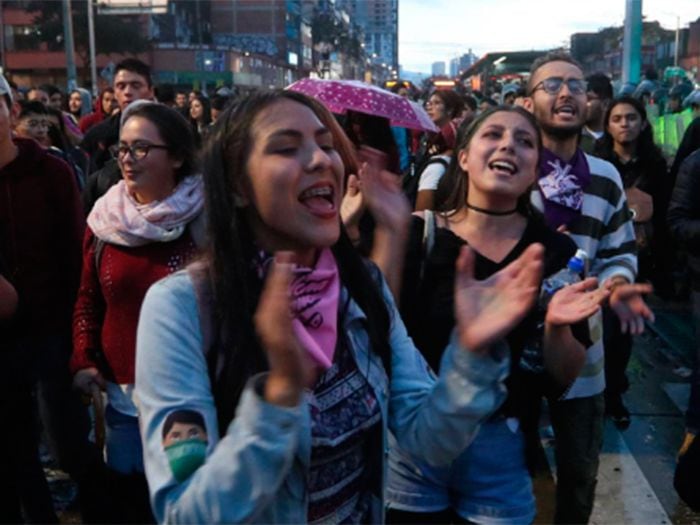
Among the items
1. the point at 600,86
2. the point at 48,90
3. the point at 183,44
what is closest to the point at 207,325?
the point at 600,86

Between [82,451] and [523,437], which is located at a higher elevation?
[523,437]

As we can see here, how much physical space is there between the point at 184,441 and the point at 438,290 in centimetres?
142

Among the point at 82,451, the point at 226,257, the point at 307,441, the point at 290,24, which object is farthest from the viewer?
the point at 290,24

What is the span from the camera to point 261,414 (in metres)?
1.43

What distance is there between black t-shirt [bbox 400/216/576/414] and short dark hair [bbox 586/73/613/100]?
609 cm

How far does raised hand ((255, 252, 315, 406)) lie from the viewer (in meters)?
1.44

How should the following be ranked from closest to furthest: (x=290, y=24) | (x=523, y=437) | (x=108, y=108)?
1. (x=523, y=437)
2. (x=108, y=108)
3. (x=290, y=24)

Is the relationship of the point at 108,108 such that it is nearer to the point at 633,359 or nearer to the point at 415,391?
the point at 633,359

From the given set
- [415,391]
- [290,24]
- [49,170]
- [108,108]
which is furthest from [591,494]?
[290,24]

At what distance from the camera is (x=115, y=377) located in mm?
3219

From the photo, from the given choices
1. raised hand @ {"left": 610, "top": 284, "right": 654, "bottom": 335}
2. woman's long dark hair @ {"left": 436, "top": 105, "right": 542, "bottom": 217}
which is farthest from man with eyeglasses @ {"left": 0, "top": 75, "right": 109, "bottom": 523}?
raised hand @ {"left": 610, "top": 284, "right": 654, "bottom": 335}

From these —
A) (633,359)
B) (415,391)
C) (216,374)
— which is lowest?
(633,359)

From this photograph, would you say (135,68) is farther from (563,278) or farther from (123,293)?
(563,278)

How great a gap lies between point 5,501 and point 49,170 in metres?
1.40
